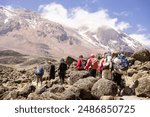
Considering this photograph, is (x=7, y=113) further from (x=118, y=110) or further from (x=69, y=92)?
(x=69, y=92)

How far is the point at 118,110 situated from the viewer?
959 cm

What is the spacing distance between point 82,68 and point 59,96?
7224mm

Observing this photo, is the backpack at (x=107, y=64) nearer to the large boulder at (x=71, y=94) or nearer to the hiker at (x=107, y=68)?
the hiker at (x=107, y=68)

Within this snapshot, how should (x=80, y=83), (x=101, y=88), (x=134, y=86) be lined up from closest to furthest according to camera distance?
(x=101, y=88), (x=80, y=83), (x=134, y=86)

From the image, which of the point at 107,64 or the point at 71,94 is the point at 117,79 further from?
the point at 71,94

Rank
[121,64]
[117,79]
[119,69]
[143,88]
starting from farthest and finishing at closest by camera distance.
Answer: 1. [121,64]
2. [119,69]
3. [117,79]
4. [143,88]

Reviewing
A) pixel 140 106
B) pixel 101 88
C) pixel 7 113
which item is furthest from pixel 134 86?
pixel 7 113

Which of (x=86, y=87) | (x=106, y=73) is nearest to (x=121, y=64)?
(x=106, y=73)

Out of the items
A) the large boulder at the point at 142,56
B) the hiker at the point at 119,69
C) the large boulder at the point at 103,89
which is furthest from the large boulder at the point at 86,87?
the large boulder at the point at 142,56

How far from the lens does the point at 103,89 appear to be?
15695 mm

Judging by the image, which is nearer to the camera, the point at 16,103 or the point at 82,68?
the point at 16,103

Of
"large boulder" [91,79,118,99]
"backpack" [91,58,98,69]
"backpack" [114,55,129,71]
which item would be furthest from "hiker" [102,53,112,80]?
"large boulder" [91,79,118,99]

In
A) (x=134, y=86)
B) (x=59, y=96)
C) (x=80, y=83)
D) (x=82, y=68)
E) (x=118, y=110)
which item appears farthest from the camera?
(x=82, y=68)

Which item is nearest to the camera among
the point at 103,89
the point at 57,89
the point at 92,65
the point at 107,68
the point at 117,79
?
the point at 103,89
